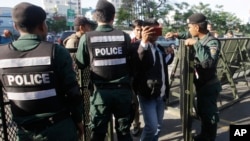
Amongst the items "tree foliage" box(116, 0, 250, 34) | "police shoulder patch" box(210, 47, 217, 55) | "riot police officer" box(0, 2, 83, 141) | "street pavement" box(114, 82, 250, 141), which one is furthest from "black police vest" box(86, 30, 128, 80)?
"tree foliage" box(116, 0, 250, 34)

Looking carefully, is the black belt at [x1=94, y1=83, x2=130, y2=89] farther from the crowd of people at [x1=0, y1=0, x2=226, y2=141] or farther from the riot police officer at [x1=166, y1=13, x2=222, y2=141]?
the riot police officer at [x1=166, y1=13, x2=222, y2=141]

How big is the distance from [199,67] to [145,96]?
0.92 meters

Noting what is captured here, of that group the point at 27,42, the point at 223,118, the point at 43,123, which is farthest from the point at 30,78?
the point at 223,118

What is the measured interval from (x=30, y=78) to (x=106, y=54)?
37.3 inches

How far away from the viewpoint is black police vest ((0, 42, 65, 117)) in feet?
6.60

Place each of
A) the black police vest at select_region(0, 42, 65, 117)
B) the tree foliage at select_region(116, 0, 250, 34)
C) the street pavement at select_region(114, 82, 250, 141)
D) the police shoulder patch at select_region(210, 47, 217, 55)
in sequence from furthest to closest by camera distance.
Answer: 1. the tree foliage at select_region(116, 0, 250, 34)
2. the street pavement at select_region(114, 82, 250, 141)
3. the police shoulder patch at select_region(210, 47, 217, 55)
4. the black police vest at select_region(0, 42, 65, 117)

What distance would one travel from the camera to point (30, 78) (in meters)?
2.02

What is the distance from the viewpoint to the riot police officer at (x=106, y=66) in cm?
280

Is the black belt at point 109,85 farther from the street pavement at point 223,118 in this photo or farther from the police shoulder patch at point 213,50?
the street pavement at point 223,118

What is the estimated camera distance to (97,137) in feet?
9.78

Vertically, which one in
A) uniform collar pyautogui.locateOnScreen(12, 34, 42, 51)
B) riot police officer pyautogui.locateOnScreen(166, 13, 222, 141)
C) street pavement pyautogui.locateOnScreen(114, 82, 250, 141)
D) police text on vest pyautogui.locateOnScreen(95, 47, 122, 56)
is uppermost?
uniform collar pyautogui.locateOnScreen(12, 34, 42, 51)

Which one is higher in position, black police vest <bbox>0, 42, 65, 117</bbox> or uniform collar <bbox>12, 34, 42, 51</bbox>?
uniform collar <bbox>12, 34, 42, 51</bbox>

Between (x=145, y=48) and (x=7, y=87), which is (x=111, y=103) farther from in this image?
(x=7, y=87)

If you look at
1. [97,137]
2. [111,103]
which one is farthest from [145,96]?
[97,137]
